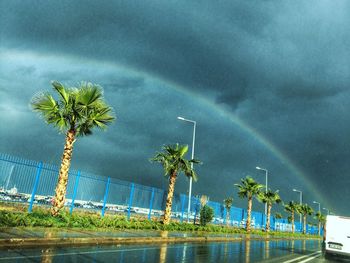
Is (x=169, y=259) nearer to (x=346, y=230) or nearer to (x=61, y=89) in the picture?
(x=346, y=230)

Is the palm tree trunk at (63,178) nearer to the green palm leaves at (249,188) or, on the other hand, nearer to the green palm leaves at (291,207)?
the green palm leaves at (249,188)

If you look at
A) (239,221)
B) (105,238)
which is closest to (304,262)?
(105,238)

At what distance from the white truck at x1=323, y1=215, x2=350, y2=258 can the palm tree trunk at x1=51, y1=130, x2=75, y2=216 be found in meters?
13.2

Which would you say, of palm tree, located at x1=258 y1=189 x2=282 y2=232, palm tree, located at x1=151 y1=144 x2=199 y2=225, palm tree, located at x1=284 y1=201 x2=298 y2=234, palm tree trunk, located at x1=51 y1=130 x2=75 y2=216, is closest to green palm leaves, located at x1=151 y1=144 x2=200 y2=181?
palm tree, located at x1=151 y1=144 x2=199 y2=225

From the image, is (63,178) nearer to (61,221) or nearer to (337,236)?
(61,221)

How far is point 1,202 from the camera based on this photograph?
55.0 feet

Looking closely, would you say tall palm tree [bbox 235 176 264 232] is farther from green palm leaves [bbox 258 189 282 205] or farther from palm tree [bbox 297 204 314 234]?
palm tree [bbox 297 204 314 234]

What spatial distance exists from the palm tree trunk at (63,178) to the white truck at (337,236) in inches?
519

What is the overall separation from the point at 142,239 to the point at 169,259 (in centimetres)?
557

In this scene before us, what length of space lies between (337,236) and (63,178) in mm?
13675

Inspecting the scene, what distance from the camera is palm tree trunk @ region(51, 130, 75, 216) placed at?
16.9 meters

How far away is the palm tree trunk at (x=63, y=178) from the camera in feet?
55.3

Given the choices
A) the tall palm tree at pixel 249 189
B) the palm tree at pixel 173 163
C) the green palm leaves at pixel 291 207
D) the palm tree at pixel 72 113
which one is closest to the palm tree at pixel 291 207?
the green palm leaves at pixel 291 207

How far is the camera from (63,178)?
17.0 meters
